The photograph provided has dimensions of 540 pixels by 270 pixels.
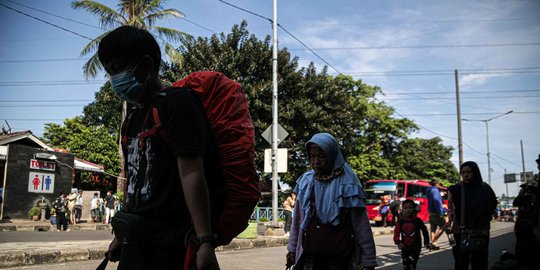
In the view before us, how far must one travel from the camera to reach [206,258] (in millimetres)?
1691

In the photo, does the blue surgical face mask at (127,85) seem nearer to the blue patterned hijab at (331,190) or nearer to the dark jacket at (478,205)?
the blue patterned hijab at (331,190)

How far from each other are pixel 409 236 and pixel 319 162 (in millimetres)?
3454

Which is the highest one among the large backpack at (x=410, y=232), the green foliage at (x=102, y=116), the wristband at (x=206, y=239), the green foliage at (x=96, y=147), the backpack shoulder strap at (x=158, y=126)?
the green foliage at (x=102, y=116)

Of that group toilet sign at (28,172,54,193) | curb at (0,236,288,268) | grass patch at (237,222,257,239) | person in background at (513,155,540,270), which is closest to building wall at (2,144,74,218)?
toilet sign at (28,172,54,193)

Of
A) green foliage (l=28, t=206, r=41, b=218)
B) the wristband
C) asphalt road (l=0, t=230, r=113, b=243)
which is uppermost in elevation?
the wristband

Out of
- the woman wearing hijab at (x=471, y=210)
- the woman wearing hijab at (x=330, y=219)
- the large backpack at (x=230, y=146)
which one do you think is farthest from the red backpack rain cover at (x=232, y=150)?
the woman wearing hijab at (x=471, y=210)

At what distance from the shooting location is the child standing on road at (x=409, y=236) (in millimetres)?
6441

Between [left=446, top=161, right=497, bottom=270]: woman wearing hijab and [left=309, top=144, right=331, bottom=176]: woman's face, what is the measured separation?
9.44 feet

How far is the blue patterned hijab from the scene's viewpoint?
348cm

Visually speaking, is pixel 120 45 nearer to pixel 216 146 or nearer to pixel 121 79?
pixel 121 79

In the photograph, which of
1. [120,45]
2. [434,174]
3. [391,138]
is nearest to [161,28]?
[120,45]

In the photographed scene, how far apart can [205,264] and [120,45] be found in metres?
0.95

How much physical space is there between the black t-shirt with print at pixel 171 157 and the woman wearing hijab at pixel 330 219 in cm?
173

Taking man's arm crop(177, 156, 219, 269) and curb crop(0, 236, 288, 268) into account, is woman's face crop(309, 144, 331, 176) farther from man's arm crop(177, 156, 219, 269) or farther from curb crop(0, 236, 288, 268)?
curb crop(0, 236, 288, 268)
